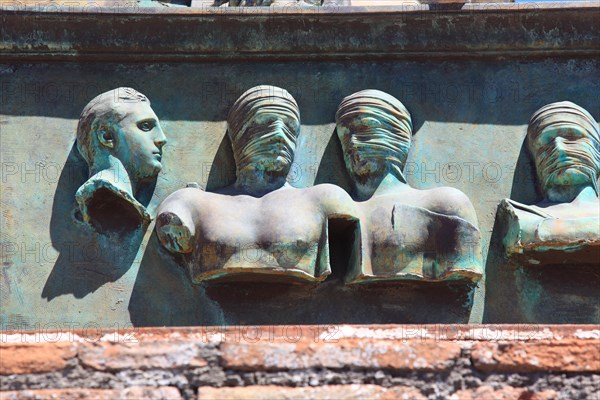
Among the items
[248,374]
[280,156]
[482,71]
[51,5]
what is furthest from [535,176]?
[51,5]

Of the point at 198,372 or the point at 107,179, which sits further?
the point at 107,179

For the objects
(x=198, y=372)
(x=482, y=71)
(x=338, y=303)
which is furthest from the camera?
(x=482, y=71)

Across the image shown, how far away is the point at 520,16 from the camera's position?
6465 mm

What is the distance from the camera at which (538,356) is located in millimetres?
5734

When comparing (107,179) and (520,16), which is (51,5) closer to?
(107,179)

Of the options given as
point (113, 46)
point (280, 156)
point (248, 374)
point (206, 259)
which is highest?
point (113, 46)

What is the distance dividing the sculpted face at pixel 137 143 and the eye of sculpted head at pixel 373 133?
2.04ft

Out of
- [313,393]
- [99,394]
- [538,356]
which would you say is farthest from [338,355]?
[99,394]

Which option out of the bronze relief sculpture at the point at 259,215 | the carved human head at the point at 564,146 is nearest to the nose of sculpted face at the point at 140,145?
the bronze relief sculpture at the point at 259,215

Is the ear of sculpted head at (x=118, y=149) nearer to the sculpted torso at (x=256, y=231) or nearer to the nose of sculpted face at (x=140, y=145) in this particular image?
the nose of sculpted face at (x=140, y=145)

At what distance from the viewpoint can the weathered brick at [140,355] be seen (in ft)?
18.6

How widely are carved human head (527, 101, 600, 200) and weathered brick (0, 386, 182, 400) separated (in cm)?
149

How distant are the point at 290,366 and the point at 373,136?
0.93 m

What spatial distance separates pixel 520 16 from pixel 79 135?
5.12ft
